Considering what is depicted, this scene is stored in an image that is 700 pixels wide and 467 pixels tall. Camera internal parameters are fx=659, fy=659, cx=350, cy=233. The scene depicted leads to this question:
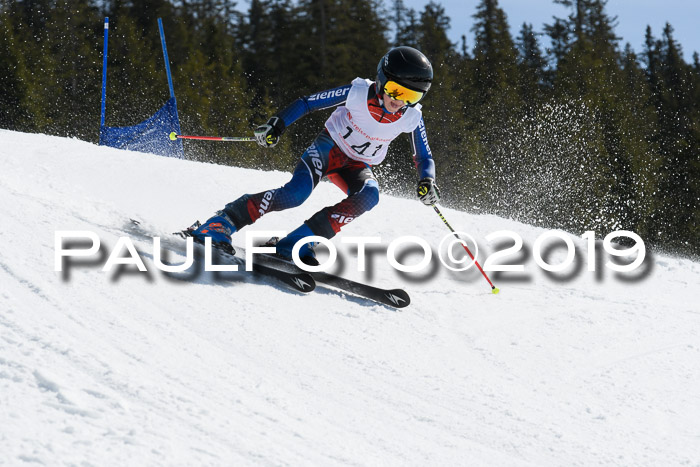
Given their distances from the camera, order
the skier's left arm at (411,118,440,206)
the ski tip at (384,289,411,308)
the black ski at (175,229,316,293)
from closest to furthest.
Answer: the black ski at (175,229,316,293) → the ski tip at (384,289,411,308) → the skier's left arm at (411,118,440,206)

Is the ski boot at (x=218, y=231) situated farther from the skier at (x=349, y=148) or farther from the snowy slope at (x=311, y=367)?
the snowy slope at (x=311, y=367)

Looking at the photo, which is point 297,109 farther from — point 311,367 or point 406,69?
point 311,367

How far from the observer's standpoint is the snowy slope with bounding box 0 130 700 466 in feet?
6.52

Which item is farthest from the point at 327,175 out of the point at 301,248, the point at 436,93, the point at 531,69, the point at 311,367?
the point at 531,69

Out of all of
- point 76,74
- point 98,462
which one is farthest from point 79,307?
point 76,74

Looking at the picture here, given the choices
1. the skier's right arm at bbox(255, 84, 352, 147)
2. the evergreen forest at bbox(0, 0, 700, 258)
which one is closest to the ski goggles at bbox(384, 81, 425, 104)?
the skier's right arm at bbox(255, 84, 352, 147)

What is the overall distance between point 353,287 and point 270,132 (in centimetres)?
110

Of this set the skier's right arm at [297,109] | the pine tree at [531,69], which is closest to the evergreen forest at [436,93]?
the pine tree at [531,69]

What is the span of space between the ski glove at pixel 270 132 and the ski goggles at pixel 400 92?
708 millimetres

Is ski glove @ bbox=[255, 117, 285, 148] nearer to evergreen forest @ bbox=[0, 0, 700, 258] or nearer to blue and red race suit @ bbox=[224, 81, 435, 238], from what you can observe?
blue and red race suit @ bbox=[224, 81, 435, 238]

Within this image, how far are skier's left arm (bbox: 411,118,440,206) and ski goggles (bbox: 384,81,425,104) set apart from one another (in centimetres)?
22

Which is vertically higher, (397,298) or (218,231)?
(218,231)

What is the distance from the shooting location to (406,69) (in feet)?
13.1

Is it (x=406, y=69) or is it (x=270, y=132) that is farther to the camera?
(x=270, y=132)
